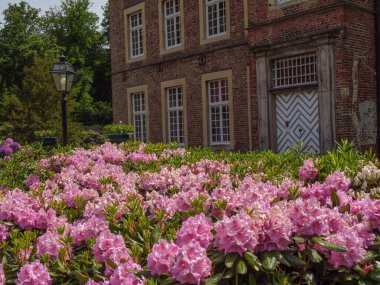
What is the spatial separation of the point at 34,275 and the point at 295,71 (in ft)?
43.7

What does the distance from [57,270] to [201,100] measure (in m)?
16.0

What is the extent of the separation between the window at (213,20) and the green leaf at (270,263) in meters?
15.6

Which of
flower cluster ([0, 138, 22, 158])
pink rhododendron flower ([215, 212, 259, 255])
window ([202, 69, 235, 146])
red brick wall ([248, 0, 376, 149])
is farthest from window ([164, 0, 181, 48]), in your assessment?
pink rhododendron flower ([215, 212, 259, 255])

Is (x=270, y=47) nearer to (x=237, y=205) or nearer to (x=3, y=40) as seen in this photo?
(x=237, y=205)

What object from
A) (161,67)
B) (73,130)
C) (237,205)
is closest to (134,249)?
(237,205)

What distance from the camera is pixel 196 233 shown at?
2.35m

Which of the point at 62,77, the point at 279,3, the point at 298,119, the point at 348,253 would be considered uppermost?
the point at 279,3

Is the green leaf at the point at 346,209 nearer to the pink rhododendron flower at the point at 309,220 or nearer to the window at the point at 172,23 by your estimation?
A: the pink rhododendron flower at the point at 309,220

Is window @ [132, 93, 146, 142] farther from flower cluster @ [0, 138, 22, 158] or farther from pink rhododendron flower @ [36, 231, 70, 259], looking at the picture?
pink rhododendron flower @ [36, 231, 70, 259]

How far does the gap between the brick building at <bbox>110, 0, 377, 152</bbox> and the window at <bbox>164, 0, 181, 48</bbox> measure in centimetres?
4

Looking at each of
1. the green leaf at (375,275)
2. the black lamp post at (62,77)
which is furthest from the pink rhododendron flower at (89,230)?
the black lamp post at (62,77)

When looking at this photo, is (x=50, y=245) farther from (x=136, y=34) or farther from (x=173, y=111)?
(x=136, y=34)

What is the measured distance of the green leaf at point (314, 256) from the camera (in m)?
2.23

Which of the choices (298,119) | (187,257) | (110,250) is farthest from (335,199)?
(298,119)
